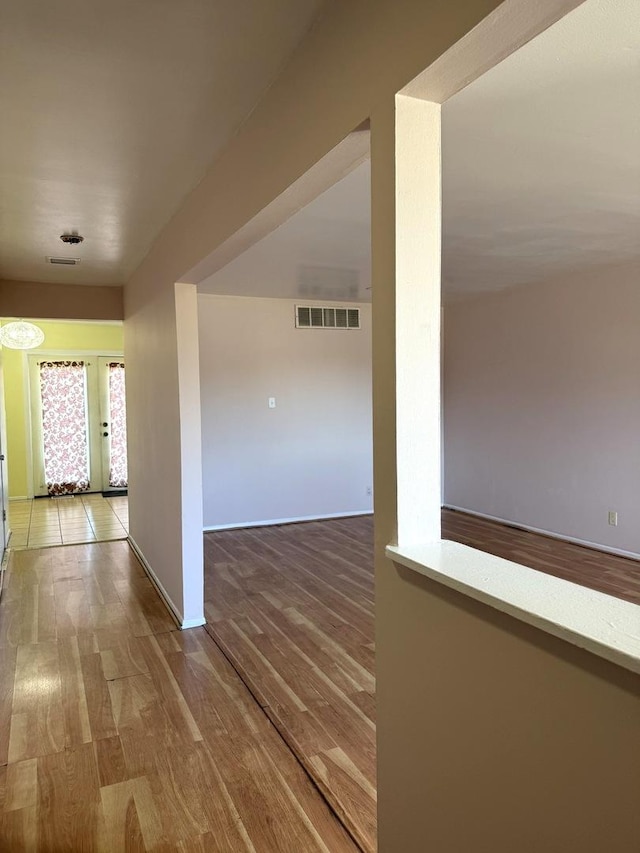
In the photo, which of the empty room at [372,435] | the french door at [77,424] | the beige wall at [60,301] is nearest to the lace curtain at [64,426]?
the french door at [77,424]

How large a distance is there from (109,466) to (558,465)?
6451 mm

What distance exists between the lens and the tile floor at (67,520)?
588cm

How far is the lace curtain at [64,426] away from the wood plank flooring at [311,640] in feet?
12.8

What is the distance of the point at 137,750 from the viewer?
227 centimetres

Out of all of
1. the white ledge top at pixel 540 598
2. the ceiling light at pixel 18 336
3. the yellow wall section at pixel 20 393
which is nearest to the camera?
the white ledge top at pixel 540 598

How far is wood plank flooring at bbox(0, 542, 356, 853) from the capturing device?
72.3 inches

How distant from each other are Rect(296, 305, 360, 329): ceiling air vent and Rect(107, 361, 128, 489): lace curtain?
12.6 ft

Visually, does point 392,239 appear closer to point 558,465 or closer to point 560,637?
point 560,637

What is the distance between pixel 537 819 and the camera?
3.34 feet

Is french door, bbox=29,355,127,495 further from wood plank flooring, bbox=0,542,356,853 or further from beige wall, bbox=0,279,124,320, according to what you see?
wood plank flooring, bbox=0,542,356,853

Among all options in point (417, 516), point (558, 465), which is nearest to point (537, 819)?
point (417, 516)

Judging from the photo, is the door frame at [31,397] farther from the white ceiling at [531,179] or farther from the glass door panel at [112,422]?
the white ceiling at [531,179]

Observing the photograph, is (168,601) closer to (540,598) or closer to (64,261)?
(64,261)

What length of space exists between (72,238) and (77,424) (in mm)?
5361
